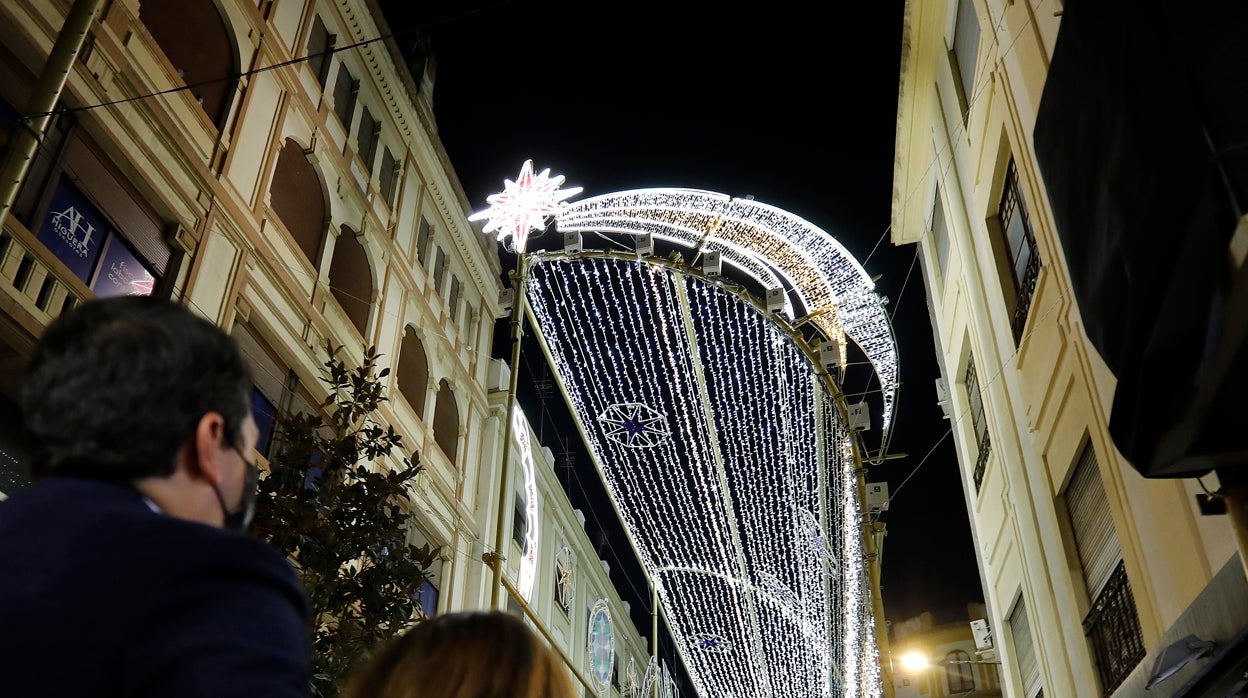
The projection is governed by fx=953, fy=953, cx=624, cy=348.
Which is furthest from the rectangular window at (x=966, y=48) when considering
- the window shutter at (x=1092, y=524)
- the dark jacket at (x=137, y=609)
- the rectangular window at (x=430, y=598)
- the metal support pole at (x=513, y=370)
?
the rectangular window at (x=430, y=598)

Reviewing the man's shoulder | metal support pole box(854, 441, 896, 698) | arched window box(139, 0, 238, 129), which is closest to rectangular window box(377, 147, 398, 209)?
arched window box(139, 0, 238, 129)

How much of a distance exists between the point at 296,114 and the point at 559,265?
4686 mm

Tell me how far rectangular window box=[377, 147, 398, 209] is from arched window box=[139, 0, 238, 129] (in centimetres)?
480

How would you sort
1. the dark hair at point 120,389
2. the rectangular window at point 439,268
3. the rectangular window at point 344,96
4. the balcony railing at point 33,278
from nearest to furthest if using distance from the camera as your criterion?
1. the dark hair at point 120,389
2. the balcony railing at point 33,278
3. the rectangular window at point 344,96
4. the rectangular window at point 439,268

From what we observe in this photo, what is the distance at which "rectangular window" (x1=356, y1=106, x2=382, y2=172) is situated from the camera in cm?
1712

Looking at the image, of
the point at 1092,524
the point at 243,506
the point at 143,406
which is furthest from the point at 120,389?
the point at 1092,524

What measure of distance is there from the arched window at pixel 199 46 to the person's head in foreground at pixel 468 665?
11.6m

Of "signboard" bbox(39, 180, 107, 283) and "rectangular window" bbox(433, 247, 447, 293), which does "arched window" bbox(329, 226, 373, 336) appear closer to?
"rectangular window" bbox(433, 247, 447, 293)

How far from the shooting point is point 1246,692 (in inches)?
197

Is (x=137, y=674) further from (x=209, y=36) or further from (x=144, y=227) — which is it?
(x=209, y=36)

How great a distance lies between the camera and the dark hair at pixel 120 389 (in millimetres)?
1435

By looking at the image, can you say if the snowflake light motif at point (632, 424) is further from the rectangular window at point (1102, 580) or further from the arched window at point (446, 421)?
the rectangular window at point (1102, 580)

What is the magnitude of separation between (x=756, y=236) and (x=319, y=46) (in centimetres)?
808

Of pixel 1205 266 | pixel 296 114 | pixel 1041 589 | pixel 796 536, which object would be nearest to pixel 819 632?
pixel 796 536
